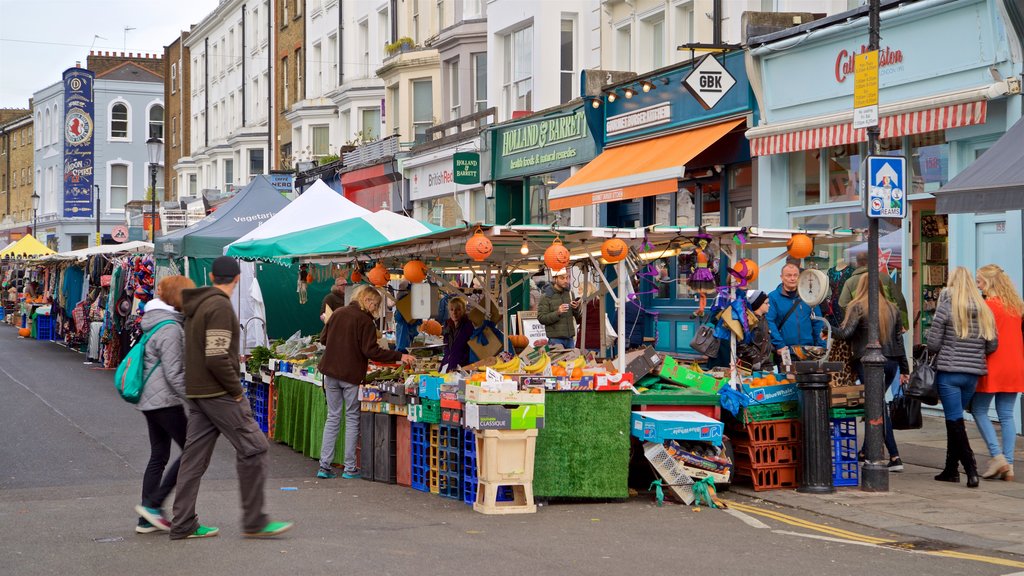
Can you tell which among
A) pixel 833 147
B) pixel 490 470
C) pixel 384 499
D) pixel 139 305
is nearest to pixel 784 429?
pixel 490 470

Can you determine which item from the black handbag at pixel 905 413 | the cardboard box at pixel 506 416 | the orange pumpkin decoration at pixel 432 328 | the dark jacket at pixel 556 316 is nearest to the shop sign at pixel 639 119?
the dark jacket at pixel 556 316

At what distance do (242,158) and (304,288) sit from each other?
112 ft

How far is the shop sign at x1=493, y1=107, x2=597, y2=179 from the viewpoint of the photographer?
79.4 ft

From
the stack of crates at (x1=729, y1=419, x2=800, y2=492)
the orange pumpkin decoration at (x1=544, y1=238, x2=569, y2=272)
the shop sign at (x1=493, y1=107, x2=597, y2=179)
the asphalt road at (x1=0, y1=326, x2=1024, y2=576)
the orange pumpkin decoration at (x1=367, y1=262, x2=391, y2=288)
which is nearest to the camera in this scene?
the asphalt road at (x1=0, y1=326, x2=1024, y2=576)

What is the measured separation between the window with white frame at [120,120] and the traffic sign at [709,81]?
61673 mm

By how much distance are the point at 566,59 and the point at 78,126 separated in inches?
2131

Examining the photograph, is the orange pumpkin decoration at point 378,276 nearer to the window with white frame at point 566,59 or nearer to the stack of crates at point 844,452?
the stack of crates at point 844,452

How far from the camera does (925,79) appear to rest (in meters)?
15.1

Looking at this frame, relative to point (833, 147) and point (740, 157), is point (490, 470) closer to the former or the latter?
point (833, 147)

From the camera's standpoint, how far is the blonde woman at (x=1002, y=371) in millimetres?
11125

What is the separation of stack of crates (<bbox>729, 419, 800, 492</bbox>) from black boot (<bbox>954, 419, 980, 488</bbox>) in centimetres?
148

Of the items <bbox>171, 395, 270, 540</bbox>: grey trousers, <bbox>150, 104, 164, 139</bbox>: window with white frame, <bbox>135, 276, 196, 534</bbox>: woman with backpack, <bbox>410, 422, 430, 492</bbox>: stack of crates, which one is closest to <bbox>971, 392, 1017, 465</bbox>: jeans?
<bbox>410, 422, 430, 492</bbox>: stack of crates

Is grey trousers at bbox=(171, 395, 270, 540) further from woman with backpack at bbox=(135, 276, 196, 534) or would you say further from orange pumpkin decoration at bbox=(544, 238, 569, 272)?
orange pumpkin decoration at bbox=(544, 238, 569, 272)

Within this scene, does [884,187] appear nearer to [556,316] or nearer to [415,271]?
[415,271]
